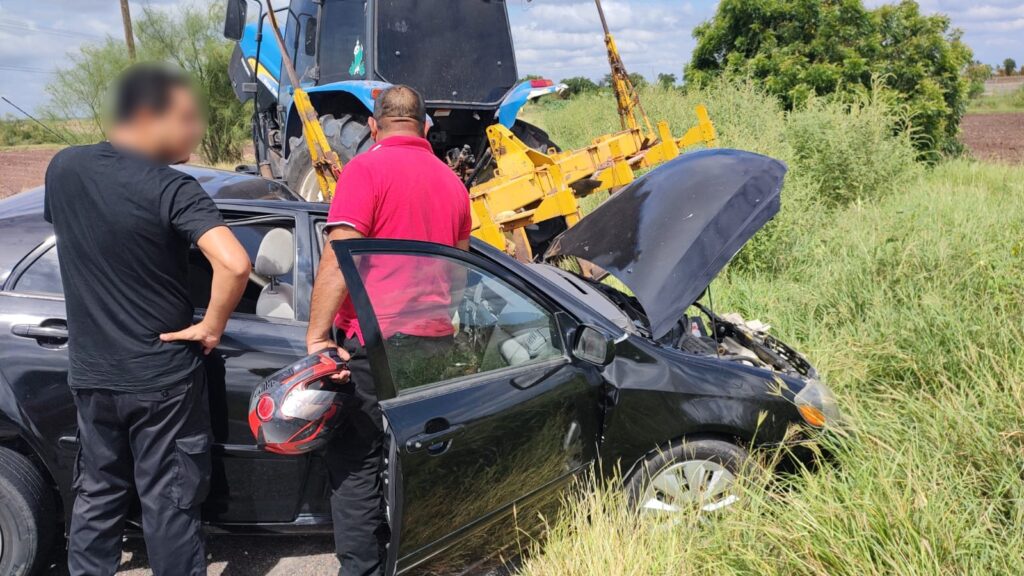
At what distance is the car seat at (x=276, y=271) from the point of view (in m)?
2.80

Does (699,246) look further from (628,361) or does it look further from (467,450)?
(467,450)

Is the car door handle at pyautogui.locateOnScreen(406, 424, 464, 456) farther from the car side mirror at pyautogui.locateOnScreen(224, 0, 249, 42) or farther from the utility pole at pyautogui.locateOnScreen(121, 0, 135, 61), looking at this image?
the utility pole at pyautogui.locateOnScreen(121, 0, 135, 61)

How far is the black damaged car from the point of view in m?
2.39

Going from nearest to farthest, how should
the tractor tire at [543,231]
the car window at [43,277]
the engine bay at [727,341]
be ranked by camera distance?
1. the car window at [43,277]
2. the engine bay at [727,341]
3. the tractor tire at [543,231]

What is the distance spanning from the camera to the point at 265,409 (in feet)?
7.68

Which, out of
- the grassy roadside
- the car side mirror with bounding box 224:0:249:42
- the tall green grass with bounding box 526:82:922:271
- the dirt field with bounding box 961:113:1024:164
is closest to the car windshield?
the tall green grass with bounding box 526:82:922:271

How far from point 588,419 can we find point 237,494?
1.34 m

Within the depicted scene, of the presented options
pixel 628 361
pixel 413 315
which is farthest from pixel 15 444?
pixel 628 361

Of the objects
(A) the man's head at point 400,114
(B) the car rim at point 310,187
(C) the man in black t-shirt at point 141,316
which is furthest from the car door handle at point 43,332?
(B) the car rim at point 310,187

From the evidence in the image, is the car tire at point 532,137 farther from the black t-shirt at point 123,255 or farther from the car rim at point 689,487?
the black t-shirt at point 123,255

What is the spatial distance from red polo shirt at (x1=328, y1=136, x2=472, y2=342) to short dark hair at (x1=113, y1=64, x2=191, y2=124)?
0.63m

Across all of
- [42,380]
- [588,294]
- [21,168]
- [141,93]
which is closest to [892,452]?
[588,294]

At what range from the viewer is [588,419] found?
109 inches

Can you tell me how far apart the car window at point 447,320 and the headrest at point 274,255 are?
2.39 feet
